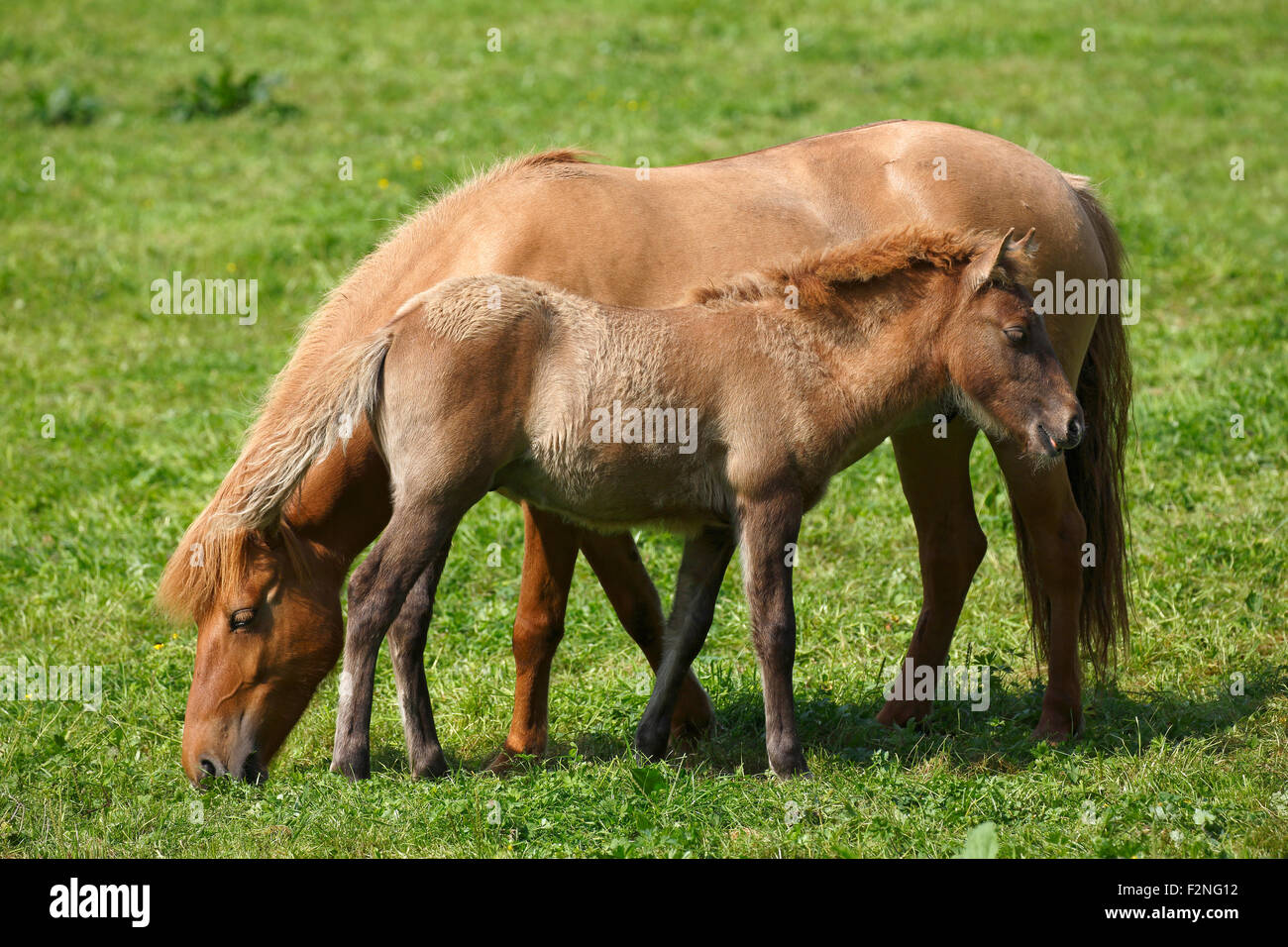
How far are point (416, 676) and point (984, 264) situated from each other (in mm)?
2612

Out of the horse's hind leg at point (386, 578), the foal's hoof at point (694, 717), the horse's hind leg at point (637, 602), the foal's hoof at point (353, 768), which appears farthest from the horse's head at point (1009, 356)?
the foal's hoof at point (353, 768)

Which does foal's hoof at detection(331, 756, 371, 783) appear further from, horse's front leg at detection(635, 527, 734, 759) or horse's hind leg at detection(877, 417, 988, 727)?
horse's hind leg at detection(877, 417, 988, 727)

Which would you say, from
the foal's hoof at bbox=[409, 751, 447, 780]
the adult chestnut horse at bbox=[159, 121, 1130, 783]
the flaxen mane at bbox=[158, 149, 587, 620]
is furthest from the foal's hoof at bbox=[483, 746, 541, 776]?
the flaxen mane at bbox=[158, 149, 587, 620]

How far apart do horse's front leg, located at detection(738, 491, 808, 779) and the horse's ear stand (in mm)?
1029

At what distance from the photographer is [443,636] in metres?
6.73

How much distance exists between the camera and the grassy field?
183 inches

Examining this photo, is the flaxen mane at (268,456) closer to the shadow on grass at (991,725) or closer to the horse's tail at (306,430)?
the horse's tail at (306,430)

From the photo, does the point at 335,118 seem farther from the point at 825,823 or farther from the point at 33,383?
the point at 825,823

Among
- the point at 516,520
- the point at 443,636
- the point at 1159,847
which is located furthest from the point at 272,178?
the point at 1159,847

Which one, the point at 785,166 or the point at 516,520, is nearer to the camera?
the point at 785,166

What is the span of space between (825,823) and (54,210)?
1130 cm

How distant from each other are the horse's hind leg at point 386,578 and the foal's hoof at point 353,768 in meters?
0.23

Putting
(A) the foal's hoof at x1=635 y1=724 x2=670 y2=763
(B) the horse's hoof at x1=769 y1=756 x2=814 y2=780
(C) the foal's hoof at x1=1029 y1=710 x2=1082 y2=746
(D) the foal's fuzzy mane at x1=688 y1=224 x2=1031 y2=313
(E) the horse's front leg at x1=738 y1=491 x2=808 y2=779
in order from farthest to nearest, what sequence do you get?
1. (C) the foal's hoof at x1=1029 y1=710 x2=1082 y2=746
2. (A) the foal's hoof at x1=635 y1=724 x2=670 y2=763
3. (D) the foal's fuzzy mane at x1=688 y1=224 x2=1031 y2=313
4. (B) the horse's hoof at x1=769 y1=756 x2=814 y2=780
5. (E) the horse's front leg at x1=738 y1=491 x2=808 y2=779

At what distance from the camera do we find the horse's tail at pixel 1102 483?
19.6 feet
